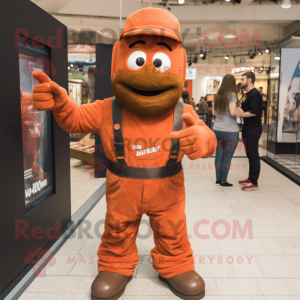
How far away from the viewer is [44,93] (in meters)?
1.55

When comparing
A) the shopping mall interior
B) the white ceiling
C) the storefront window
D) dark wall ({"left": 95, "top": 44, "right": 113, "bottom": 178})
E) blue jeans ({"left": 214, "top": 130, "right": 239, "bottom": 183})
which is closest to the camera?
the shopping mall interior

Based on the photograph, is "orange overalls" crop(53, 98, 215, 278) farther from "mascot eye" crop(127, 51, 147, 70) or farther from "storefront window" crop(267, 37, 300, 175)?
"storefront window" crop(267, 37, 300, 175)

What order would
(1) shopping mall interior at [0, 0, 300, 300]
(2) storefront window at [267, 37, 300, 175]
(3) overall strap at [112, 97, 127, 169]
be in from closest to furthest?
(3) overall strap at [112, 97, 127, 169], (1) shopping mall interior at [0, 0, 300, 300], (2) storefront window at [267, 37, 300, 175]

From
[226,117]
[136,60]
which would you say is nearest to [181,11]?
[226,117]

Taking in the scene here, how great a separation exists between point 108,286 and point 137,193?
56 cm

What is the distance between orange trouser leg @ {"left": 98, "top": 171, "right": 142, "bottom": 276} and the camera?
5.68 ft

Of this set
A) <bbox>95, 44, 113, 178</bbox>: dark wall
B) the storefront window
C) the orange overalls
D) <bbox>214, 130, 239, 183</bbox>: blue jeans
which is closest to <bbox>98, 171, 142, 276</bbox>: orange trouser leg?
the orange overalls

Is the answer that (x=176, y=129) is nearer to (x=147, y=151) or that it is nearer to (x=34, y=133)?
(x=147, y=151)

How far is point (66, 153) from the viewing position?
2766 mm

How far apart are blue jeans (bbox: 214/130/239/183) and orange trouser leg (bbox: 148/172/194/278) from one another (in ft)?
7.59

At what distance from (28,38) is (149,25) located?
913 mm

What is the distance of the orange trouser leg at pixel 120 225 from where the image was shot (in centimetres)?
173

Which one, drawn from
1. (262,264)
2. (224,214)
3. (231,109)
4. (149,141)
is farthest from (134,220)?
(231,109)

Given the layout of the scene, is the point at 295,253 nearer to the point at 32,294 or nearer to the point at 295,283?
the point at 295,283
